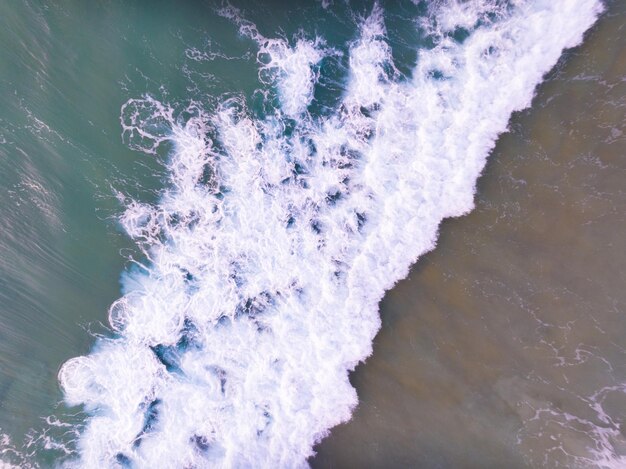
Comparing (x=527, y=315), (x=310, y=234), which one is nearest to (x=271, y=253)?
(x=310, y=234)

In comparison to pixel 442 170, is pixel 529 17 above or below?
above

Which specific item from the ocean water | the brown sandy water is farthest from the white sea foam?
the brown sandy water

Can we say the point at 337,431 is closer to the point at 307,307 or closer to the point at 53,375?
the point at 307,307

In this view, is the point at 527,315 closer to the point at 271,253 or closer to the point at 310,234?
the point at 310,234

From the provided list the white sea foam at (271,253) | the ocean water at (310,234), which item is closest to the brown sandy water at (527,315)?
the ocean water at (310,234)

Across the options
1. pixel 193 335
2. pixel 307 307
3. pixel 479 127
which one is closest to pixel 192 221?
pixel 193 335
